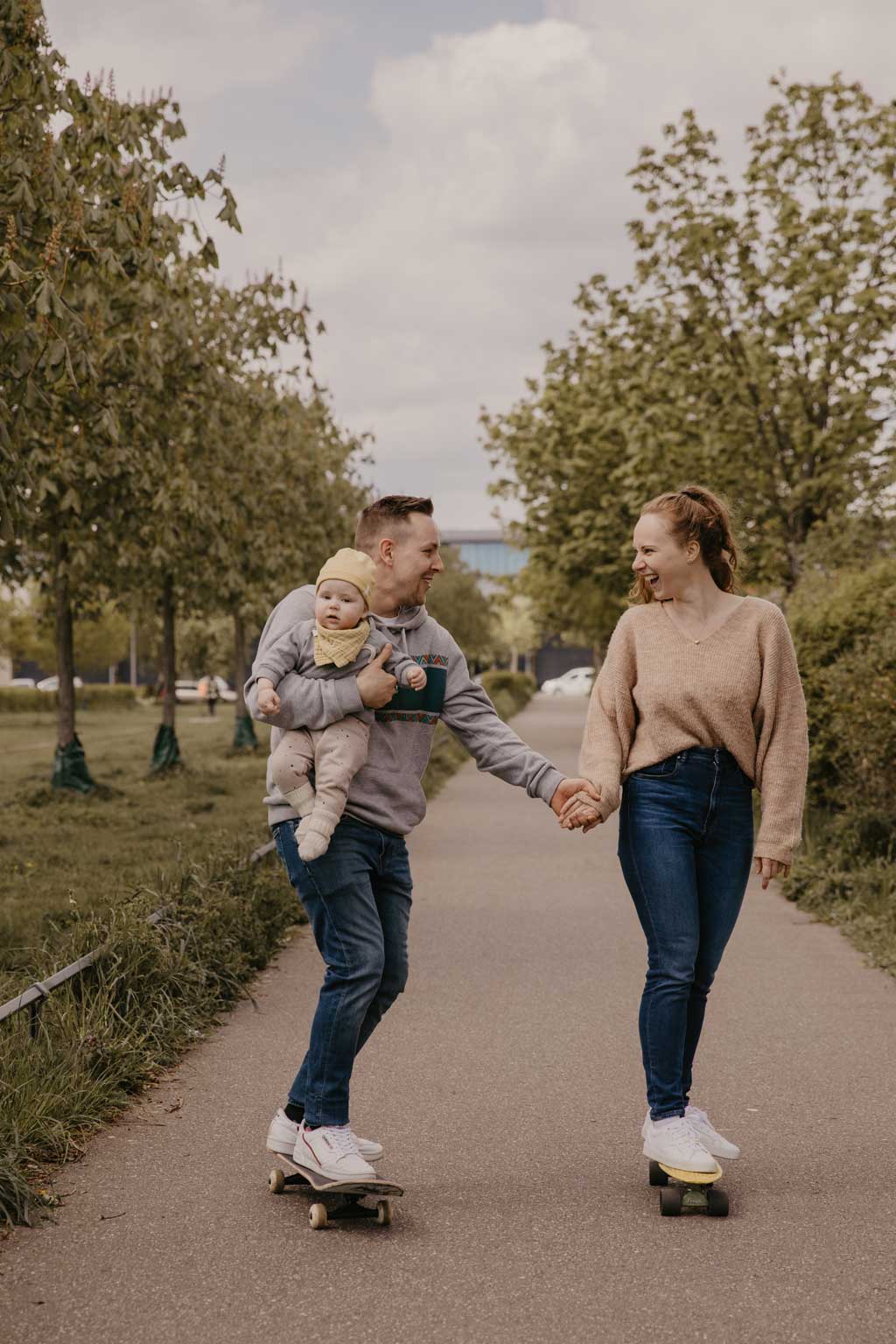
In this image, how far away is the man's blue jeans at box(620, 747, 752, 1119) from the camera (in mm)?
4168

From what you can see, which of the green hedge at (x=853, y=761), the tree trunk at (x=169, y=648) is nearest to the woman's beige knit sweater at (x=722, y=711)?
the green hedge at (x=853, y=761)

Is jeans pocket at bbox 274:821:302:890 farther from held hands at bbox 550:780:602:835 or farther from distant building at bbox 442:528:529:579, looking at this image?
distant building at bbox 442:528:529:579

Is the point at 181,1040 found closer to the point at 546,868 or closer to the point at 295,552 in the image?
the point at 546,868

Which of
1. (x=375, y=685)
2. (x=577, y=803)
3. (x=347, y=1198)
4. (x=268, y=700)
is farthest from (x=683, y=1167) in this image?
(x=268, y=700)

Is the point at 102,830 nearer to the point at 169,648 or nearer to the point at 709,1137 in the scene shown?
the point at 169,648

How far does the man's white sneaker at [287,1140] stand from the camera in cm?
415

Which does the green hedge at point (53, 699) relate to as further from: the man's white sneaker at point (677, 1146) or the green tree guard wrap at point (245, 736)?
the man's white sneaker at point (677, 1146)

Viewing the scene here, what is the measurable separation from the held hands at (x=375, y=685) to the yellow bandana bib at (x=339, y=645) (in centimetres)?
6

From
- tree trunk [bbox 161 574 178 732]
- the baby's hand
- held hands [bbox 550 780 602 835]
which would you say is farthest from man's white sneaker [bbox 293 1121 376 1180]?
tree trunk [bbox 161 574 178 732]

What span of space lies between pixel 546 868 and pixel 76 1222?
824 centimetres

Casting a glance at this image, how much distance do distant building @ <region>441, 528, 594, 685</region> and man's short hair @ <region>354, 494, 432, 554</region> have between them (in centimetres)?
10750

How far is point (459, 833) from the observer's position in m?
14.5

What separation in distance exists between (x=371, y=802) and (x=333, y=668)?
370mm

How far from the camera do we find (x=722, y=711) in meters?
4.21
